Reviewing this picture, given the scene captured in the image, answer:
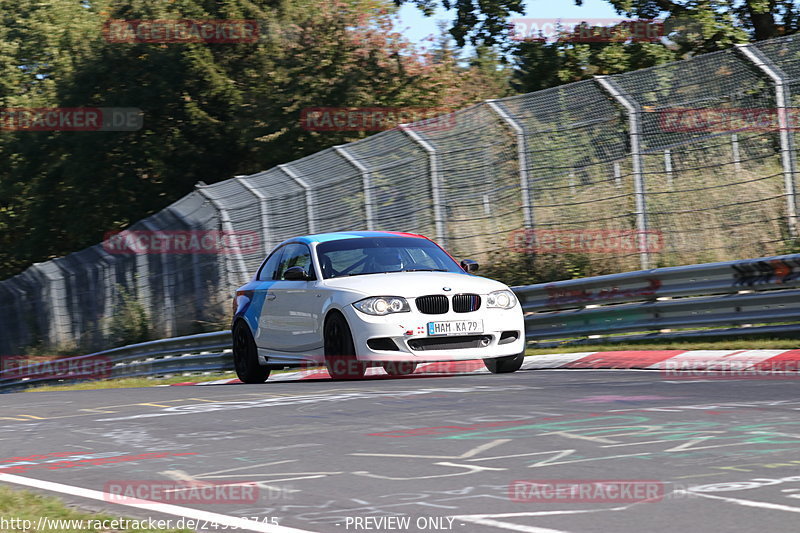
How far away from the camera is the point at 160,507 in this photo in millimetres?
5598

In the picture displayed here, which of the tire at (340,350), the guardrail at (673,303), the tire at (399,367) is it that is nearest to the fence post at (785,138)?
the guardrail at (673,303)

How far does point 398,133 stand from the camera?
18.2m

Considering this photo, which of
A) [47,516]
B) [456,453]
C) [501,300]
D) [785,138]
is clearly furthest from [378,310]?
[47,516]

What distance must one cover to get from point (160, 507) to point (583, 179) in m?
10.9

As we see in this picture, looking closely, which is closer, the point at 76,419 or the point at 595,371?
the point at 76,419

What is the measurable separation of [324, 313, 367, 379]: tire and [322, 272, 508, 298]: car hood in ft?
1.19

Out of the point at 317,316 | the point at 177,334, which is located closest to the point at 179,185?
the point at 177,334

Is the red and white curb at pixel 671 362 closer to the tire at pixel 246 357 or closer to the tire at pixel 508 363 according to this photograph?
the tire at pixel 508 363

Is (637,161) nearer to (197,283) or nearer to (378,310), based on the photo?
(378,310)

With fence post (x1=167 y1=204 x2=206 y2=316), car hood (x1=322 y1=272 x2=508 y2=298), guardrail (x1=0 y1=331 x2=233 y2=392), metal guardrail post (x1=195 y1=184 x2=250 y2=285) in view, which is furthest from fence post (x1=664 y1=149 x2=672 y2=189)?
fence post (x1=167 y1=204 x2=206 y2=316)

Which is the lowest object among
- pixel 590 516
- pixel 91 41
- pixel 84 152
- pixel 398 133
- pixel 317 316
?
pixel 590 516

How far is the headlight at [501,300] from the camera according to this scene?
1205 centimetres

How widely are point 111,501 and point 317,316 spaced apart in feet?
21.9

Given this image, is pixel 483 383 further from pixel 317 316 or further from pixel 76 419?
pixel 76 419
